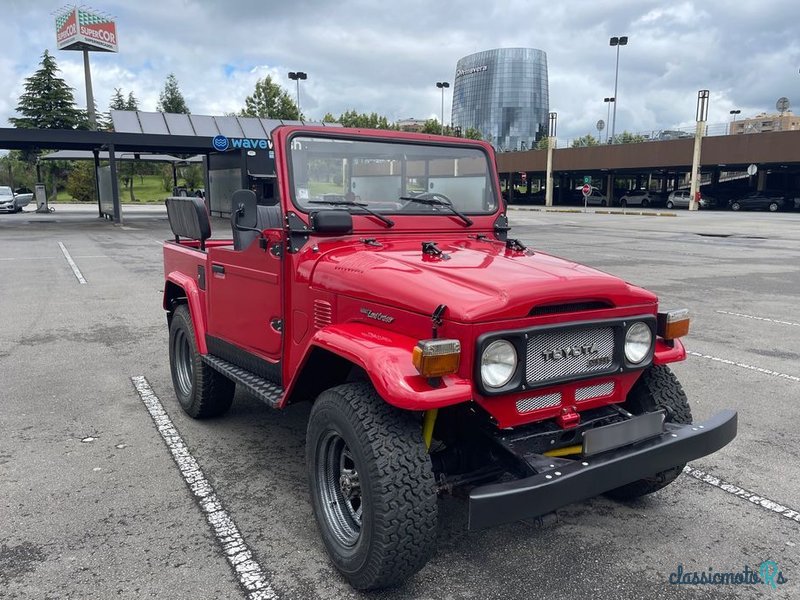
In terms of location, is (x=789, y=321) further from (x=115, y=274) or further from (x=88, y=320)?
(x=115, y=274)

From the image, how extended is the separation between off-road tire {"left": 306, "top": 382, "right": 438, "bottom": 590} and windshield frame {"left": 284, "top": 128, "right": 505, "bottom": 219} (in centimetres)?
131

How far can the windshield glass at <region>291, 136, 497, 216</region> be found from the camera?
361 centimetres

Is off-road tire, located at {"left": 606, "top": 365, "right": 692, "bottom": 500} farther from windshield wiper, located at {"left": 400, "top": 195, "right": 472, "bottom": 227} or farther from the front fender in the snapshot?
windshield wiper, located at {"left": 400, "top": 195, "right": 472, "bottom": 227}

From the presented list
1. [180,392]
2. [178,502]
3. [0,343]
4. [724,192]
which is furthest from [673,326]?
[724,192]

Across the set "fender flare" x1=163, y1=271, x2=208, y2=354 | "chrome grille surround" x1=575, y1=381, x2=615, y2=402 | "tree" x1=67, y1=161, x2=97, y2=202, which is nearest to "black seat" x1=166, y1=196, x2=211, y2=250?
"fender flare" x1=163, y1=271, x2=208, y2=354

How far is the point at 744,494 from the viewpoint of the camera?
3592 mm

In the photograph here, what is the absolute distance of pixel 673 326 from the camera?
3115mm

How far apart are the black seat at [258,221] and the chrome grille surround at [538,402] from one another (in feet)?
5.72

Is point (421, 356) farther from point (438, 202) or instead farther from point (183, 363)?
point (183, 363)

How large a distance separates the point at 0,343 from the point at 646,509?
6.87 meters

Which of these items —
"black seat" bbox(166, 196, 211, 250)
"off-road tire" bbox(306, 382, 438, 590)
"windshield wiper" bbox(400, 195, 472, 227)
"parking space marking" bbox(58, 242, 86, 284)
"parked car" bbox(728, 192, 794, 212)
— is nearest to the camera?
"off-road tire" bbox(306, 382, 438, 590)

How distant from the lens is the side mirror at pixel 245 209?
11.6 ft

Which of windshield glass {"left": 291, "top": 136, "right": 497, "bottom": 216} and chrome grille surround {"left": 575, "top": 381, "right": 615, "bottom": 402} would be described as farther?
windshield glass {"left": 291, "top": 136, "right": 497, "bottom": 216}

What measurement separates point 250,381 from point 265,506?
2.40ft
